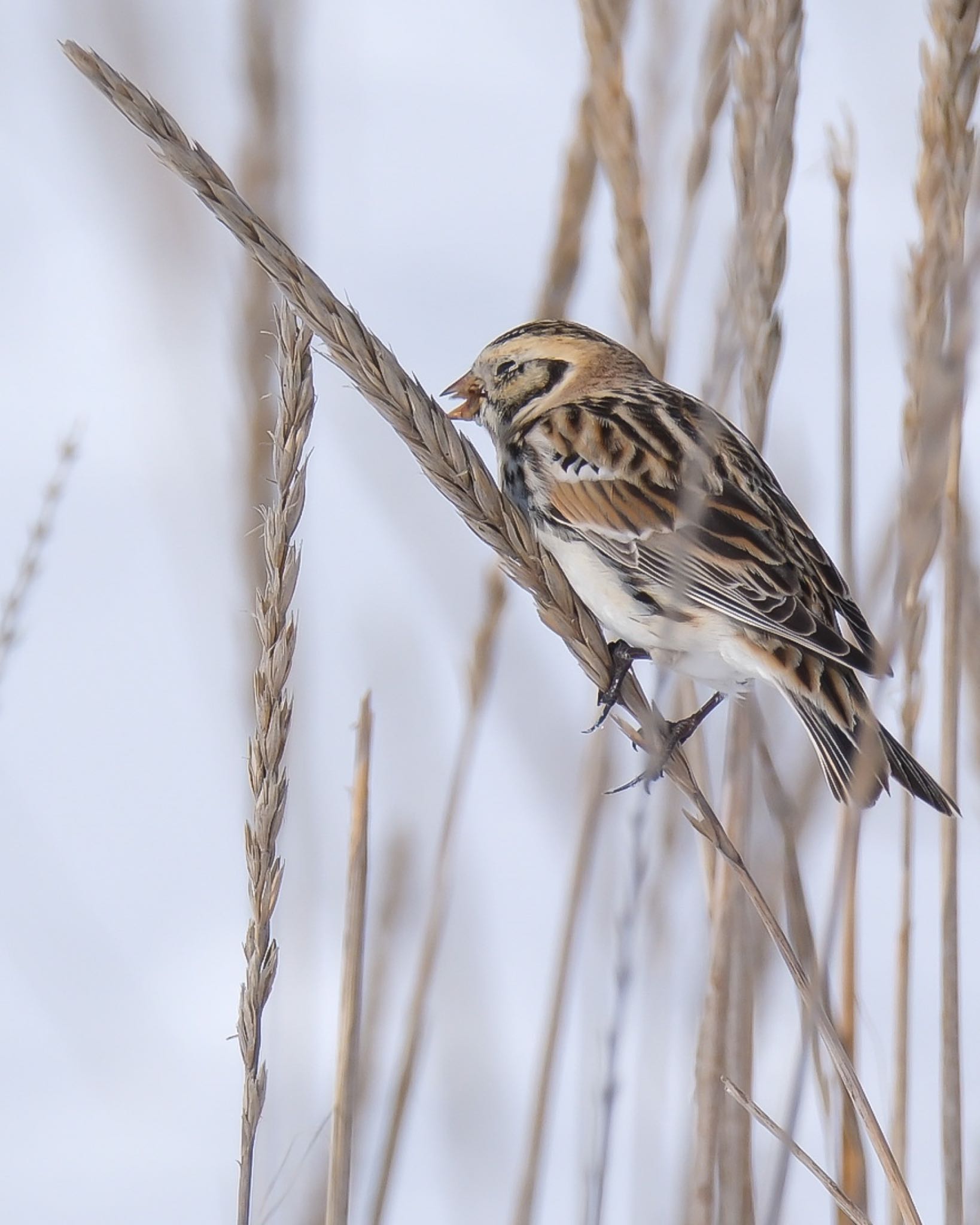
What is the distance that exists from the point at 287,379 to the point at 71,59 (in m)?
0.33

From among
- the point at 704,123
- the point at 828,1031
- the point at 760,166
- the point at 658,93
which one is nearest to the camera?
the point at 828,1031

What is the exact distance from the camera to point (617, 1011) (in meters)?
1.53

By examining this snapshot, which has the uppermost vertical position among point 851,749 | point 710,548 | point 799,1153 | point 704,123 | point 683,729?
point 704,123

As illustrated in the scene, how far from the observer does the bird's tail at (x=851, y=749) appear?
184 centimetres

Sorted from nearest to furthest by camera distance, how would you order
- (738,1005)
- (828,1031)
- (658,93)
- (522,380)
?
(828,1031) < (738,1005) < (658,93) < (522,380)

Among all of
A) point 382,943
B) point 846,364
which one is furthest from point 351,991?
point 846,364

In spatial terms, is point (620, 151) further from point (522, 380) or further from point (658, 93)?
point (522, 380)

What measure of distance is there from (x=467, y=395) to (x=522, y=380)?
13 cm

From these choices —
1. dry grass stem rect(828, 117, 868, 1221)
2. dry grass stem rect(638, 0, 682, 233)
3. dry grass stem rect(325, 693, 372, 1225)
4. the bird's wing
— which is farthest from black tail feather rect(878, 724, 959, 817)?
dry grass stem rect(638, 0, 682, 233)

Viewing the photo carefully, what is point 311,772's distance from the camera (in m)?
2.37

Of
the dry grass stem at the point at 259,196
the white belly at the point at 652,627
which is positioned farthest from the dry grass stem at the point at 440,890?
the dry grass stem at the point at 259,196

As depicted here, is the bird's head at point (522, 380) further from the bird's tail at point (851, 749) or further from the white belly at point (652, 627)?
the bird's tail at point (851, 749)

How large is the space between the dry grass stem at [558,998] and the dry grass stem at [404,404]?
0.36 meters

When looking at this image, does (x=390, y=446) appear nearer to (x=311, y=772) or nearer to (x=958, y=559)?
(x=311, y=772)
